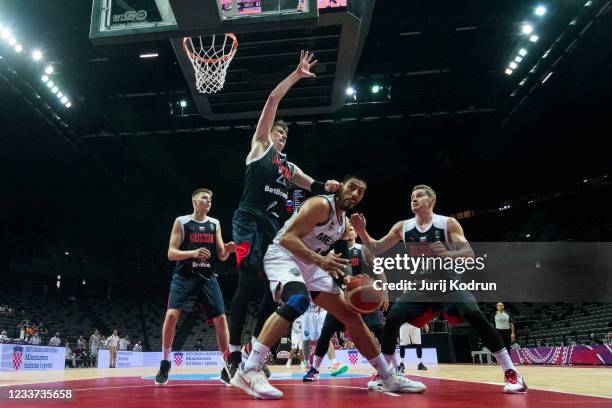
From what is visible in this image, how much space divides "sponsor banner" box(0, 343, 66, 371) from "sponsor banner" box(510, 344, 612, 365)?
1394 centimetres

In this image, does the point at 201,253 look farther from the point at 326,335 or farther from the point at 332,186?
the point at 326,335

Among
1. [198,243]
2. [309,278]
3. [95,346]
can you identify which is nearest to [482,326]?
[309,278]

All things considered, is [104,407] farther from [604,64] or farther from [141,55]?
[604,64]

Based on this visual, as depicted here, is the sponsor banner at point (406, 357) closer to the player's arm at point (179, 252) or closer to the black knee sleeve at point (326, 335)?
the black knee sleeve at point (326, 335)

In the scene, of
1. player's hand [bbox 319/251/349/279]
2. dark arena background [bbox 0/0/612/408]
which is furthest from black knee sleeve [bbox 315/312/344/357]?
player's hand [bbox 319/251/349/279]

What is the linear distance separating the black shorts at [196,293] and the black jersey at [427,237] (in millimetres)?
1993

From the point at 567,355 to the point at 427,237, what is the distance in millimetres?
11962

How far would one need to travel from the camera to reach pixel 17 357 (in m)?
12.7

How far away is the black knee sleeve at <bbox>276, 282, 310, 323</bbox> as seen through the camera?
3727 mm

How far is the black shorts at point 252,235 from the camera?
181 inches

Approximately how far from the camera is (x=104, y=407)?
3184 mm

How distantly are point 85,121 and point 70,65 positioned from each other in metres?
4.11

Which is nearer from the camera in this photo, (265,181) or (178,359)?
(265,181)

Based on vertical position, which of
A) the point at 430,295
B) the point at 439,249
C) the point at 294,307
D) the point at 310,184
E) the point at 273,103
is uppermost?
the point at 273,103
